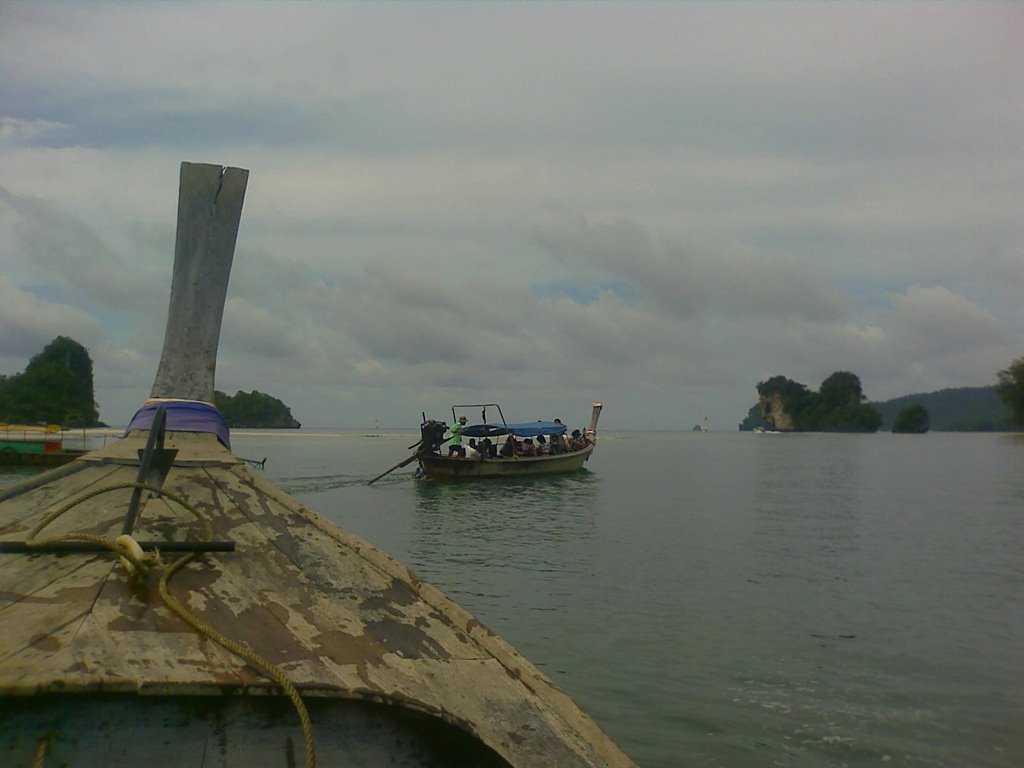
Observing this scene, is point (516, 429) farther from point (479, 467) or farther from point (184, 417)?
point (184, 417)

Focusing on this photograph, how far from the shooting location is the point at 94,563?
3049 millimetres

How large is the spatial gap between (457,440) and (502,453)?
2767 millimetres

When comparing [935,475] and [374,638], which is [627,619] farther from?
[935,475]

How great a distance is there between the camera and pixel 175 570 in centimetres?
305

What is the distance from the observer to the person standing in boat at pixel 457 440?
39.5 meters

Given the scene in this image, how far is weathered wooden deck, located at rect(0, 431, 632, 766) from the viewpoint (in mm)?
2420

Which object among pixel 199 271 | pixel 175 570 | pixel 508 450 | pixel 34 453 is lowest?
pixel 34 453

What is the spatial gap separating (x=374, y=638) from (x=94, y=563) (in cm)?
106

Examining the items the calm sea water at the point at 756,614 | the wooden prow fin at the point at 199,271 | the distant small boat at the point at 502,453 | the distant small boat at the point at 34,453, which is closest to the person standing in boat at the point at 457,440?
the distant small boat at the point at 502,453

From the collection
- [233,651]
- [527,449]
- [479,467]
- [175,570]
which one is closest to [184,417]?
[175,570]

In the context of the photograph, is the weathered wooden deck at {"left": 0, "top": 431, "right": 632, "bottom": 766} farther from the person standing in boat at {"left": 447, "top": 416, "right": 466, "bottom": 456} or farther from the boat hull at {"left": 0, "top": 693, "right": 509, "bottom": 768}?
the person standing in boat at {"left": 447, "top": 416, "right": 466, "bottom": 456}

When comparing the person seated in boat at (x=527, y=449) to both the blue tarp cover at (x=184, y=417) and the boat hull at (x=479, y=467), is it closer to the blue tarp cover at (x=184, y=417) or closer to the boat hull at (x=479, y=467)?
the boat hull at (x=479, y=467)

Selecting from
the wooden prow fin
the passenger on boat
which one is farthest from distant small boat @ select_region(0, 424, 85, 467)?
the wooden prow fin

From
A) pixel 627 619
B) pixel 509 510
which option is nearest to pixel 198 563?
pixel 627 619
